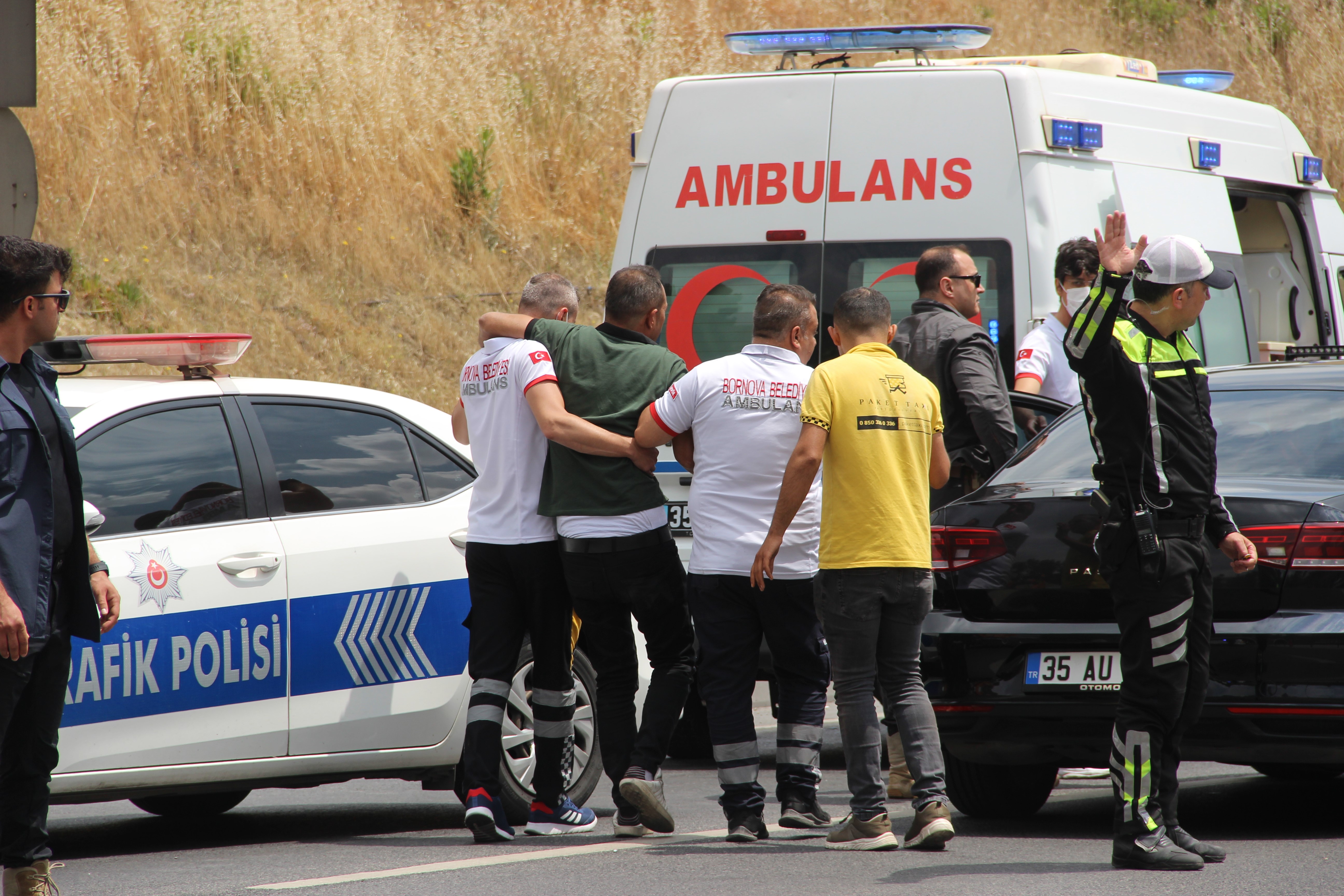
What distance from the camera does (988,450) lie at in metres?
6.66

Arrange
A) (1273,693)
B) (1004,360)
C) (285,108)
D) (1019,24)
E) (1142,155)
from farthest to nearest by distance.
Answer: (1019,24)
(285,108)
(1142,155)
(1004,360)
(1273,693)

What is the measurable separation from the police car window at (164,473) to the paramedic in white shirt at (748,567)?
4.55 feet

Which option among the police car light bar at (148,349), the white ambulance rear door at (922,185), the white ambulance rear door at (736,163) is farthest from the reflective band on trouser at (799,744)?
the white ambulance rear door at (736,163)

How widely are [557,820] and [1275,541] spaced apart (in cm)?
250

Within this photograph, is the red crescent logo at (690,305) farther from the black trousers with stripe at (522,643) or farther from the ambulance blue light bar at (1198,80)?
the ambulance blue light bar at (1198,80)

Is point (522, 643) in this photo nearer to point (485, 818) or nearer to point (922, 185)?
point (485, 818)

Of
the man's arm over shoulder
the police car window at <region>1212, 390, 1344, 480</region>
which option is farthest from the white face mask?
the police car window at <region>1212, 390, 1344, 480</region>

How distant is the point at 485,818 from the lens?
226 inches

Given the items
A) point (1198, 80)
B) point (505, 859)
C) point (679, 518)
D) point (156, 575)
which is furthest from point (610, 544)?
point (1198, 80)

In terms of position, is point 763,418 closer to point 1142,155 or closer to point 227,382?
point 227,382

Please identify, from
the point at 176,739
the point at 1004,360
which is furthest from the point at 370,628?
the point at 1004,360

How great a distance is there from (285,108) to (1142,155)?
1306 centimetres

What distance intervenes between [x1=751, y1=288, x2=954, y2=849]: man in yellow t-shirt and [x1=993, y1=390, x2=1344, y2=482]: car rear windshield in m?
0.73

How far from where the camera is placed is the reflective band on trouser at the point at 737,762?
Answer: 5637 mm
